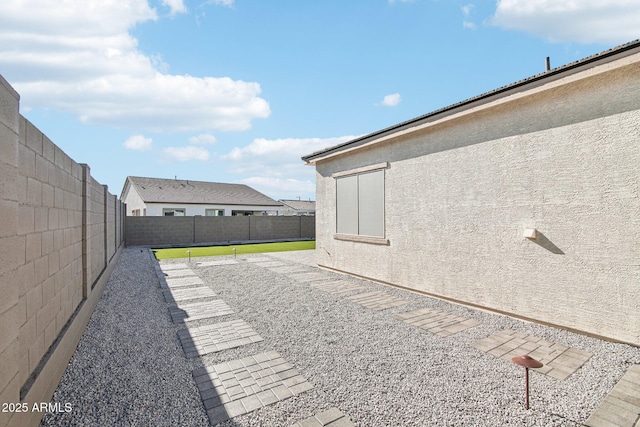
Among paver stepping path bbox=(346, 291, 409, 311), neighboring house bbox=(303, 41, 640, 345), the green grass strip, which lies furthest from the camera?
the green grass strip

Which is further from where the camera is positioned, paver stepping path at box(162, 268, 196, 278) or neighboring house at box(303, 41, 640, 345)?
paver stepping path at box(162, 268, 196, 278)

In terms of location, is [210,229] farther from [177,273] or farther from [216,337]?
[216,337]

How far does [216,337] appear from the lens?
4609 millimetres

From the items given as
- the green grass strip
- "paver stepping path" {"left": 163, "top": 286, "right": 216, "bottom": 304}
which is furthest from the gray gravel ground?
the green grass strip

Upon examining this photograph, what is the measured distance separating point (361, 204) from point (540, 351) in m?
5.22

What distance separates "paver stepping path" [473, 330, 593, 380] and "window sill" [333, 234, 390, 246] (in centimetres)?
349

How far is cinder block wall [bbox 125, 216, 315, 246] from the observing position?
1905 centimetres

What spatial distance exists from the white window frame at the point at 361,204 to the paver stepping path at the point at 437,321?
2.34 m

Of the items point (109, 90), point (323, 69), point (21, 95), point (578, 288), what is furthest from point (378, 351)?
point (109, 90)

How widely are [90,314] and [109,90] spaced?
369 inches

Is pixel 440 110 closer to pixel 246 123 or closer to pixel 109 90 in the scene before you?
pixel 109 90

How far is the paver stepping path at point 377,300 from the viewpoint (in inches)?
239

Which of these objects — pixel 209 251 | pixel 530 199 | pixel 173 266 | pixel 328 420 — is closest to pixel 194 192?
pixel 209 251

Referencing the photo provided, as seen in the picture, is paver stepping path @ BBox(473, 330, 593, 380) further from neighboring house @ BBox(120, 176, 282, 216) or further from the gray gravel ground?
neighboring house @ BBox(120, 176, 282, 216)
